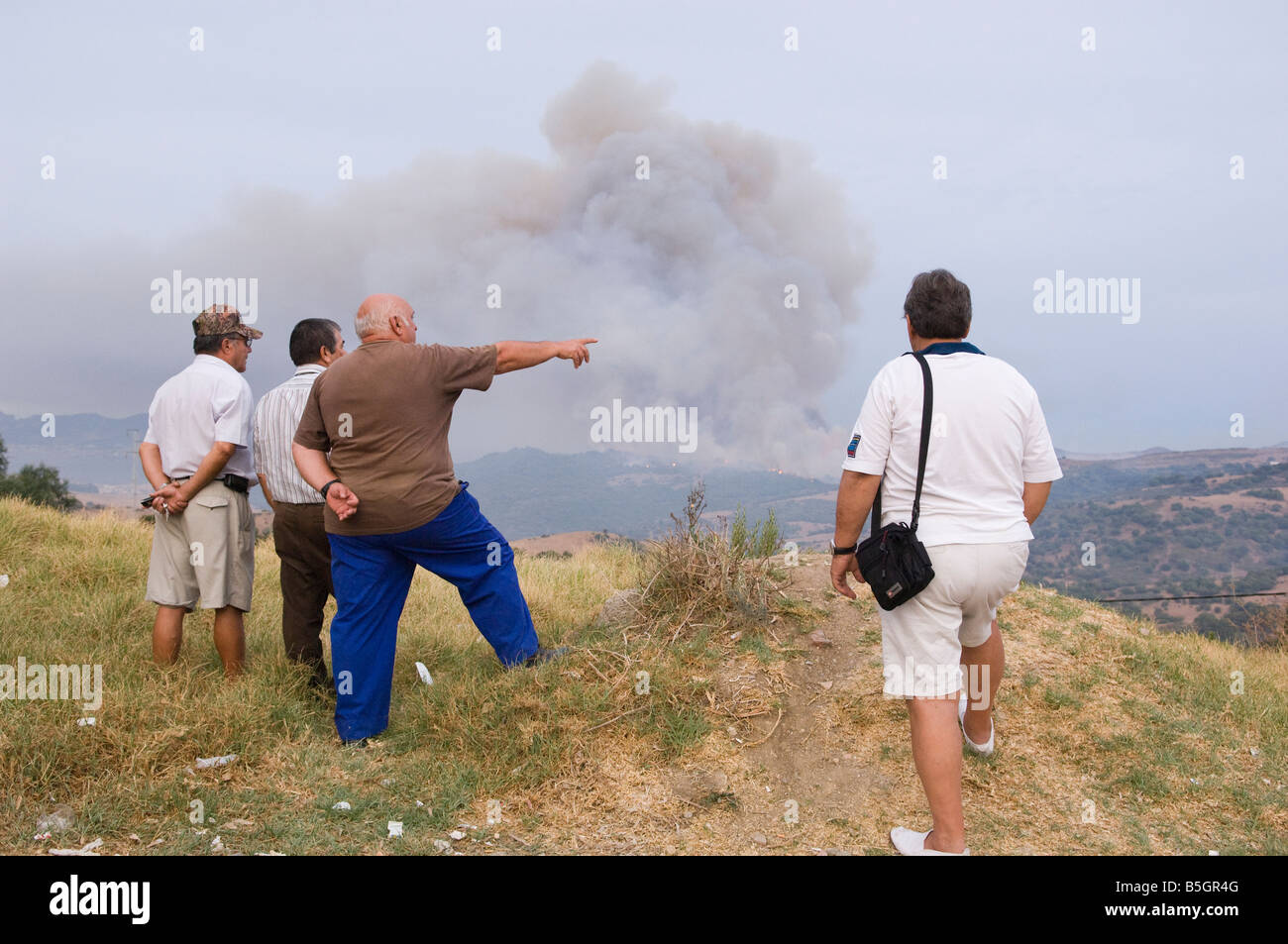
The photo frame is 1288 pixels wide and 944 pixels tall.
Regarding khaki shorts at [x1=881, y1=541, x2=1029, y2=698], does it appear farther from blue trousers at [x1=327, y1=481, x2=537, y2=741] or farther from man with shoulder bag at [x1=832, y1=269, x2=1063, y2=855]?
blue trousers at [x1=327, y1=481, x2=537, y2=741]

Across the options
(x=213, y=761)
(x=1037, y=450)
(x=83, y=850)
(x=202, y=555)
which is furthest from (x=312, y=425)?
(x=1037, y=450)

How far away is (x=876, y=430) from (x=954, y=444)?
0.91 feet

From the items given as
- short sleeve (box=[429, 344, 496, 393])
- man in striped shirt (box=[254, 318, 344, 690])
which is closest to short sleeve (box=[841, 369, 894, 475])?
short sleeve (box=[429, 344, 496, 393])

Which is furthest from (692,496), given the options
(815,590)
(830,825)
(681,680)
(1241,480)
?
(1241,480)

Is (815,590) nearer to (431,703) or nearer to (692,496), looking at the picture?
(692,496)

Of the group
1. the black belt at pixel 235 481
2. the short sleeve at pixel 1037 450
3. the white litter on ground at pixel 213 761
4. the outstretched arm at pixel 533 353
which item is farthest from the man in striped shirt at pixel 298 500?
the short sleeve at pixel 1037 450

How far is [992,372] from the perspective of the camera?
309cm

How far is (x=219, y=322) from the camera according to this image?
4.95 metres

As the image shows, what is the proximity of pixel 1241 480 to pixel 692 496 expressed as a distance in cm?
6863

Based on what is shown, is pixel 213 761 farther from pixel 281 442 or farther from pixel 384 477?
pixel 281 442

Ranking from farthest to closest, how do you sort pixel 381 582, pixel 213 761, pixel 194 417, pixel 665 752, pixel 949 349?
1. pixel 194 417
2. pixel 381 582
3. pixel 665 752
4. pixel 213 761
5. pixel 949 349

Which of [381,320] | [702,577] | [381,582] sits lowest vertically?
[702,577]

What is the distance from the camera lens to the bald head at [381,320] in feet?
14.5

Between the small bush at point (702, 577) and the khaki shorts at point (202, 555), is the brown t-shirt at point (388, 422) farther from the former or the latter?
the small bush at point (702, 577)
